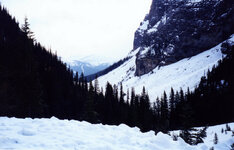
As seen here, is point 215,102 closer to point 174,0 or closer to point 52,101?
point 52,101

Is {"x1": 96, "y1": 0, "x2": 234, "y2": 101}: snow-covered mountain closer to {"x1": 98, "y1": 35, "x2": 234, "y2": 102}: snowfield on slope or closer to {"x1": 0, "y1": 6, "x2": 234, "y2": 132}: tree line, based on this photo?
{"x1": 98, "y1": 35, "x2": 234, "y2": 102}: snowfield on slope

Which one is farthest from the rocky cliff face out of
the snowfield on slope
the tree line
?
the tree line

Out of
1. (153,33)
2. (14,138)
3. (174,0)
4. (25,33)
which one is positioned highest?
(174,0)

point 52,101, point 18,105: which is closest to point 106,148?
point 18,105

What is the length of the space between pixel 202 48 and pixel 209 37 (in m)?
9.54

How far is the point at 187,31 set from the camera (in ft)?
480

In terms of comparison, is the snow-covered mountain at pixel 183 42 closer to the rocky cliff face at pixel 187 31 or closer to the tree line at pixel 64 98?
the rocky cliff face at pixel 187 31

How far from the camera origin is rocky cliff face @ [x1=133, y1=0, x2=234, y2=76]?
13125 cm

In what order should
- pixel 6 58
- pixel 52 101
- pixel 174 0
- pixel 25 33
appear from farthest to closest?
pixel 174 0 → pixel 52 101 → pixel 6 58 → pixel 25 33

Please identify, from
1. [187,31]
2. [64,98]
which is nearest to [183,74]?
[187,31]

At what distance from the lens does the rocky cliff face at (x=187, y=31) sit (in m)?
131

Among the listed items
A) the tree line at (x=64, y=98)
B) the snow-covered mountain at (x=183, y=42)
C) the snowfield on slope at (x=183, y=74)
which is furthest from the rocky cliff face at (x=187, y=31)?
the tree line at (x=64, y=98)

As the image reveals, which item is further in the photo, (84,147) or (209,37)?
(209,37)

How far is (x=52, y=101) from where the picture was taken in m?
45.6
